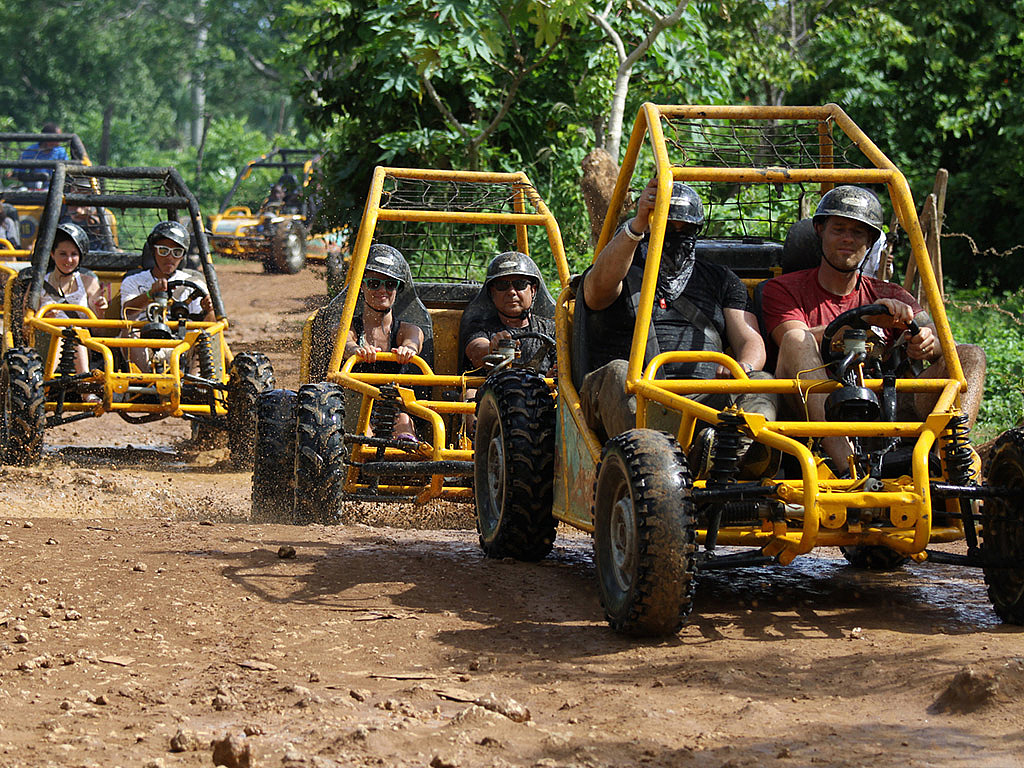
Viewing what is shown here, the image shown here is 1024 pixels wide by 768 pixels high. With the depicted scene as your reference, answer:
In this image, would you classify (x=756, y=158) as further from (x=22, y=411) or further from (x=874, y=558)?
(x=874, y=558)

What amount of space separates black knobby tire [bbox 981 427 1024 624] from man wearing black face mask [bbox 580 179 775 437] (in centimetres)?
92

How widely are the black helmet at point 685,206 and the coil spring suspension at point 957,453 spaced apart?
4.03ft

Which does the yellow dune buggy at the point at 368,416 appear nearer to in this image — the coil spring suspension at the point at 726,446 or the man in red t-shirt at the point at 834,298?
the man in red t-shirt at the point at 834,298

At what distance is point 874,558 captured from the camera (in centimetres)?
623

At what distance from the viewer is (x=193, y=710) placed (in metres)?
3.83

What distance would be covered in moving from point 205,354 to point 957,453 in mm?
6599

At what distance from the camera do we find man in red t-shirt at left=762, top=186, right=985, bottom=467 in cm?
514

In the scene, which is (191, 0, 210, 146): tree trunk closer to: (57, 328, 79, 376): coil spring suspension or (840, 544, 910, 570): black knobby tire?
(57, 328, 79, 376): coil spring suspension

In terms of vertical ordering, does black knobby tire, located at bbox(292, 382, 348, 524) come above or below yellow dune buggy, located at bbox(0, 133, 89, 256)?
below

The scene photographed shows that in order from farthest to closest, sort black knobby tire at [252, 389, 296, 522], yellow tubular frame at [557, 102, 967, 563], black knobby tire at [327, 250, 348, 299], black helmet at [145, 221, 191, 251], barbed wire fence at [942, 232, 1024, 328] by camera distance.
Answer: black knobby tire at [327, 250, 348, 299]
black helmet at [145, 221, 191, 251]
barbed wire fence at [942, 232, 1024, 328]
black knobby tire at [252, 389, 296, 522]
yellow tubular frame at [557, 102, 967, 563]

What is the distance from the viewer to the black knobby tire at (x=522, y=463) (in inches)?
231

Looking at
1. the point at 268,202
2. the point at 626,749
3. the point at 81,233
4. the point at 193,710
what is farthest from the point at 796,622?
the point at 268,202

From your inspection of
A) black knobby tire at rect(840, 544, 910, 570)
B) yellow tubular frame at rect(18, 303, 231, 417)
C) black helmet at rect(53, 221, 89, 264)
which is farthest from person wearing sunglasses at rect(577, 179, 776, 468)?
black helmet at rect(53, 221, 89, 264)

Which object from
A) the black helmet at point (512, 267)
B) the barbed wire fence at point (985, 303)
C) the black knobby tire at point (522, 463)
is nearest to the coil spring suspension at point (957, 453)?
the black knobby tire at point (522, 463)
